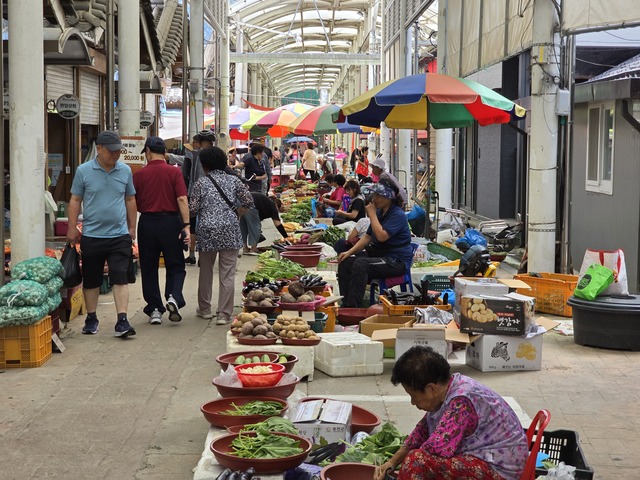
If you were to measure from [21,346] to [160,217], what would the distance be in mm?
2271

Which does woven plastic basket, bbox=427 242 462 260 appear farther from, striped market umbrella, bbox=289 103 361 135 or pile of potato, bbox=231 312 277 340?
striped market umbrella, bbox=289 103 361 135

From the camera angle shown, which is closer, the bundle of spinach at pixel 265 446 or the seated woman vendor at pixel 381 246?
the bundle of spinach at pixel 265 446

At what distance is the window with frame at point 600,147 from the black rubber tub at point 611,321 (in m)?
4.76

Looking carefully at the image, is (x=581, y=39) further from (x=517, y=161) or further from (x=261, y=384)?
(x=261, y=384)

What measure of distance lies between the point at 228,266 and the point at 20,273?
218 centimetres

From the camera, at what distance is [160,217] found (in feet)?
31.5

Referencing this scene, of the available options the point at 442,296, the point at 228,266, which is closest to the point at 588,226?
the point at 442,296

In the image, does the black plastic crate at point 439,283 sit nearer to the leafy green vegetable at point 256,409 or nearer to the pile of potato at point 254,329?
the pile of potato at point 254,329

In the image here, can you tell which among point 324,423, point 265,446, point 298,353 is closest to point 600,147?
point 298,353

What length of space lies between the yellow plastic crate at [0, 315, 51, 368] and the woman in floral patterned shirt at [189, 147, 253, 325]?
84.1 inches

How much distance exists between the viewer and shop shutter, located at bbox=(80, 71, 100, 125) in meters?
19.7

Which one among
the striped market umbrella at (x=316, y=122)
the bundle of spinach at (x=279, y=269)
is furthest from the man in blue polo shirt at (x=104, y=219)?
the striped market umbrella at (x=316, y=122)

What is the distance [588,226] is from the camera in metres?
14.1

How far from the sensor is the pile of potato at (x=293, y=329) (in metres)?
7.63
